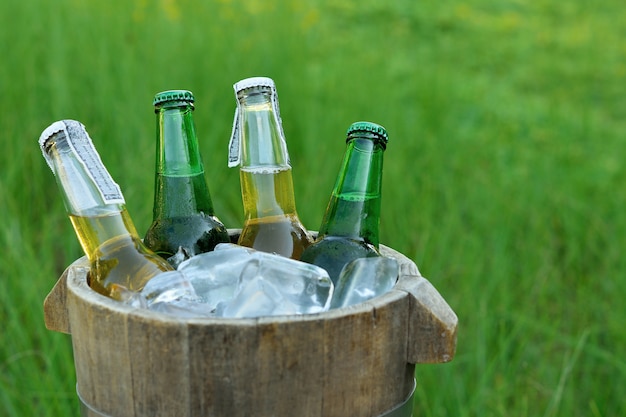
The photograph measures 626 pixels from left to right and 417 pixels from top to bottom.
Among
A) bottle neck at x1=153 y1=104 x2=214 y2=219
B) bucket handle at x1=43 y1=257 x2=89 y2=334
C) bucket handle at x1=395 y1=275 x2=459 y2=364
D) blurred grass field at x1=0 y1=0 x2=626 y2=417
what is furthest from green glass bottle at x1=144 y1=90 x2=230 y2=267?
blurred grass field at x1=0 y1=0 x2=626 y2=417

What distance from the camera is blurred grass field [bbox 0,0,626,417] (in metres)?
1.66

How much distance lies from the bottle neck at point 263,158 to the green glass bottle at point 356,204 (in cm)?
7

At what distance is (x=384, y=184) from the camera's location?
2.32 m

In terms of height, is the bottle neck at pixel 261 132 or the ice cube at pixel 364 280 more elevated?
the bottle neck at pixel 261 132

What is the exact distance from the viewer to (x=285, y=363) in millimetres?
731

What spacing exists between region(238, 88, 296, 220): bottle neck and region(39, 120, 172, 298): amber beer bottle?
0.52 ft

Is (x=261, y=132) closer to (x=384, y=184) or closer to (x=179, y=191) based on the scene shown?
(x=179, y=191)

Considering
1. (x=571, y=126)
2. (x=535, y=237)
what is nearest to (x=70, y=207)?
(x=535, y=237)

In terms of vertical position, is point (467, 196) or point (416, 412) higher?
point (467, 196)

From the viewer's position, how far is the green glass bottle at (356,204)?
3.02 feet

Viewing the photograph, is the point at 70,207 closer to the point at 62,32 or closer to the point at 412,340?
the point at 412,340

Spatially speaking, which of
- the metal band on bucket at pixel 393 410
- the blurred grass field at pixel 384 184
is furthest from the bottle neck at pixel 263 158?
the blurred grass field at pixel 384 184

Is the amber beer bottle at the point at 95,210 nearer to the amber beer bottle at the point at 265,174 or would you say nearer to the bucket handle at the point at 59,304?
the bucket handle at the point at 59,304

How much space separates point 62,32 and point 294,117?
907mm
